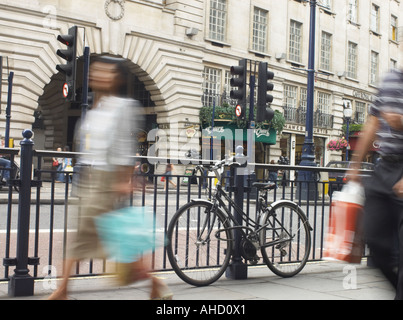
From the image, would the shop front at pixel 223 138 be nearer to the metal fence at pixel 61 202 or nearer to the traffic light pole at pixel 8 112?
the traffic light pole at pixel 8 112

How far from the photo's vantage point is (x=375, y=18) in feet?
137

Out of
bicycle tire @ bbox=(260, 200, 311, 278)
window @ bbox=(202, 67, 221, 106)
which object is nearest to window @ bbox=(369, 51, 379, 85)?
window @ bbox=(202, 67, 221, 106)

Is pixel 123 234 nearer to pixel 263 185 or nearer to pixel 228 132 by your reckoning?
pixel 263 185

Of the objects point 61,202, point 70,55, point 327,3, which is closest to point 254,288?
point 61,202

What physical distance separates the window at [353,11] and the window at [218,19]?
12.9 metres

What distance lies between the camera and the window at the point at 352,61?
3875cm

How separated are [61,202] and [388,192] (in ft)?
10.0

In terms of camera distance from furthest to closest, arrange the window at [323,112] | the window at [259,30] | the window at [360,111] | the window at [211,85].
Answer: the window at [360,111] < the window at [323,112] < the window at [259,30] < the window at [211,85]

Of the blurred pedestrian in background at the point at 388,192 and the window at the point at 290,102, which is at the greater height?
A: the window at the point at 290,102

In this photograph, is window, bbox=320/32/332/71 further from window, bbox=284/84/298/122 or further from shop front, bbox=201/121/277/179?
shop front, bbox=201/121/277/179

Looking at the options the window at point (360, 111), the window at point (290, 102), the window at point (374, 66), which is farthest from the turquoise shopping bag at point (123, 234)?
the window at point (374, 66)

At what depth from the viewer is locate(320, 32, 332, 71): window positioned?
36250 millimetres

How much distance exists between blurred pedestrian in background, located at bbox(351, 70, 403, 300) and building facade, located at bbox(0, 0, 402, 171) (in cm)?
1660
